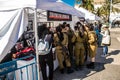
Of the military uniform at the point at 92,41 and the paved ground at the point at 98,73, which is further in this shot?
the military uniform at the point at 92,41

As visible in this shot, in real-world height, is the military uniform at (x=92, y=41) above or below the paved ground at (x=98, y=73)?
above

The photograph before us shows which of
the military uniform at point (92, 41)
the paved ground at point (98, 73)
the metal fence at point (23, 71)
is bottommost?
the paved ground at point (98, 73)

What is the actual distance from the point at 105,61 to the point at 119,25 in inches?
1813

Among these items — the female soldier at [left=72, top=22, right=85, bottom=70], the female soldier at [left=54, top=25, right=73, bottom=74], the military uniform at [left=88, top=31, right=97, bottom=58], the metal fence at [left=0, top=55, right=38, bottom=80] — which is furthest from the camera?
the military uniform at [left=88, top=31, right=97, bottom=58]

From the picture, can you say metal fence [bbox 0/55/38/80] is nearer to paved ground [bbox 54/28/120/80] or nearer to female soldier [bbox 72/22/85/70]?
paved ground [bbox 54/28/120/80]

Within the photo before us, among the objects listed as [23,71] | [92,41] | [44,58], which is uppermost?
[92,41]

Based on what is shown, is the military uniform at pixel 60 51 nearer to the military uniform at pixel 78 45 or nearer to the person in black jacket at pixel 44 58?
the military uniform at pixel 78 45

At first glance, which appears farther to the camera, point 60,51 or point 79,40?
point 79,40

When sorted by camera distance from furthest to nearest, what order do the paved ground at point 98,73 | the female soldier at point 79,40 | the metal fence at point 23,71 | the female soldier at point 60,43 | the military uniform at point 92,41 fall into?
1. the military uniform at point 92,41
2. the female soldier at point 79,40
3. the paved ground at point 98,73
4. the female soldier at point 60,43
5. the metal fence at point 23,71

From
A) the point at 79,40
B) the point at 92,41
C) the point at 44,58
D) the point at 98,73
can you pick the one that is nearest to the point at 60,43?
the point at 79,40

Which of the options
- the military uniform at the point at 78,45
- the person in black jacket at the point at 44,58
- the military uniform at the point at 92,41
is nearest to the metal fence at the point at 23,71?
the person in black jacket at the point at 44,58

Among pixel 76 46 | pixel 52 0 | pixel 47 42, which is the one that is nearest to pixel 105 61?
pixel 76 46

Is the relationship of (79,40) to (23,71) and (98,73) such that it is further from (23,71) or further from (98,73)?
(23,71)

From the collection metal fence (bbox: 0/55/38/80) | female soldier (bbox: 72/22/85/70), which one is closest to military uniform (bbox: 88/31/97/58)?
female soldier (bbox: 72/22/85/70)
